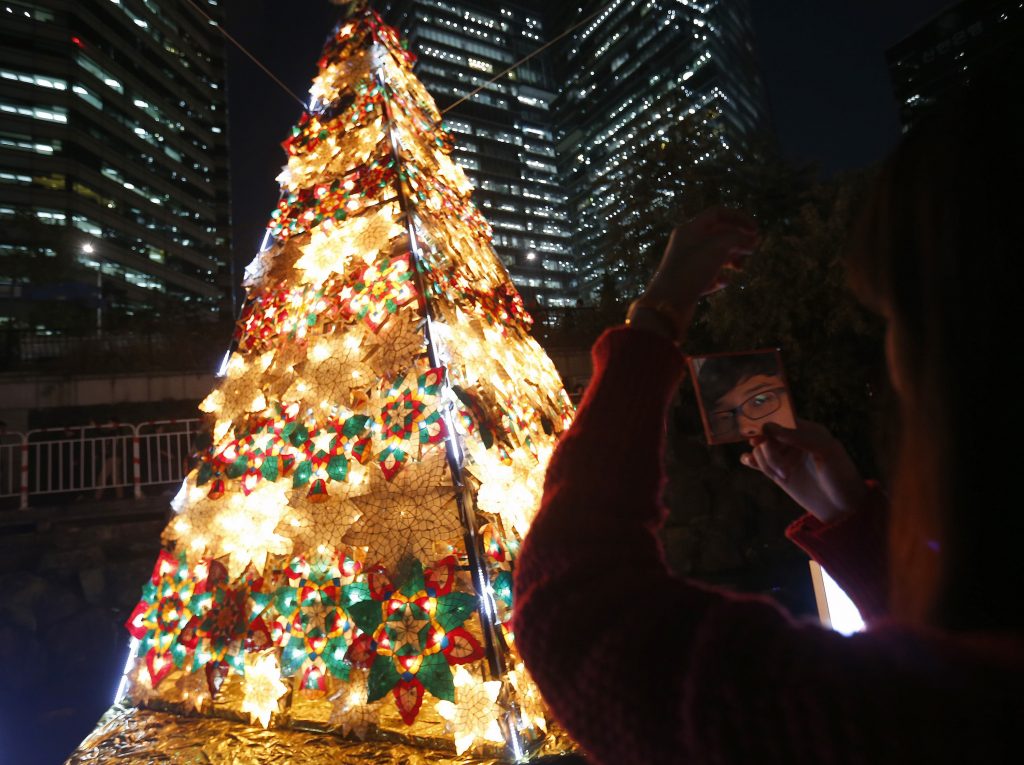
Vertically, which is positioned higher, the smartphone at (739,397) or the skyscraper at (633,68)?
the skyscraper at (633,68)

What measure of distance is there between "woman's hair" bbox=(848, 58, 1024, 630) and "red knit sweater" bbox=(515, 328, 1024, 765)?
0.08m

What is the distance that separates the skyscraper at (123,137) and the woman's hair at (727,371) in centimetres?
4743

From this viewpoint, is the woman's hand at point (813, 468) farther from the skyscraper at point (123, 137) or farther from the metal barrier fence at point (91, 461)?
the skyscraper at point (123, 137)

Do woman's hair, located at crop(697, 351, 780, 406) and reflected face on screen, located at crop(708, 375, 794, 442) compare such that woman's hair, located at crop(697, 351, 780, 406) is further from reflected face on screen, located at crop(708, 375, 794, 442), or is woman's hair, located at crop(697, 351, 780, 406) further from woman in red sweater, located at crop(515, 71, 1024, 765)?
woman in red sweater, located at crop(515, 71, 1024, 765)

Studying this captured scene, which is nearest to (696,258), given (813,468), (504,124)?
(813,468)

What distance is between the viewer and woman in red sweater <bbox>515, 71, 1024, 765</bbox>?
45cm

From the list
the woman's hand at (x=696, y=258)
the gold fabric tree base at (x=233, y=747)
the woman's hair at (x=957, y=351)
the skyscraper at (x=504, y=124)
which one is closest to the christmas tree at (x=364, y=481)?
the gold fabric tree base at (x=233, y=747)

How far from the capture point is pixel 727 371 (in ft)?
4.12

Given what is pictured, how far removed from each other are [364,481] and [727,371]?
1746 millimetres

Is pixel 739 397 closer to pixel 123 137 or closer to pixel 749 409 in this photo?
pixel 749 409

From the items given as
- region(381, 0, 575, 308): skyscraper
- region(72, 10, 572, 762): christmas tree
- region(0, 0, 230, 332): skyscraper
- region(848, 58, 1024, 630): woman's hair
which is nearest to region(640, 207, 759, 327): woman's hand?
region(848, 58, 1024, 630): woman's hair

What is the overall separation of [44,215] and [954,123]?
69.9 metres

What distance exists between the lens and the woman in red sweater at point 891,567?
0.45 meters

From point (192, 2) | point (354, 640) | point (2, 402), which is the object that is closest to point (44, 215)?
point (2, 402)
